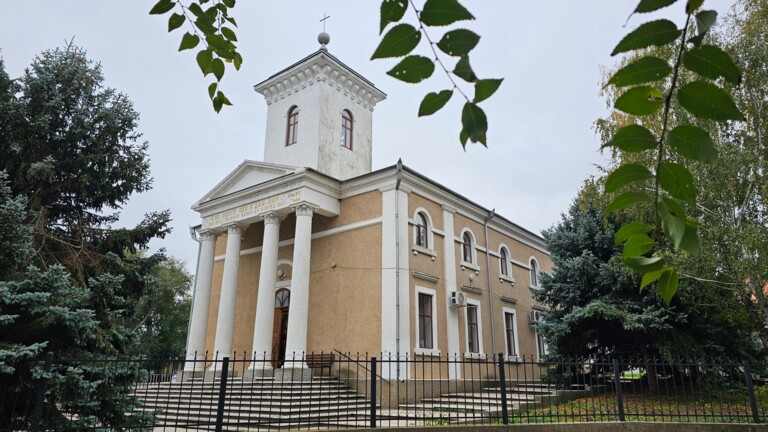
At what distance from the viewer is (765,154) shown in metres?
11.7

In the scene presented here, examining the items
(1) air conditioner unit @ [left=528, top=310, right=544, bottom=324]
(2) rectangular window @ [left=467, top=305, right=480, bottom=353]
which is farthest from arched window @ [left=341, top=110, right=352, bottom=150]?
(1) air conditioner unit @ [left=528, top=310, right=544, bottom=324]

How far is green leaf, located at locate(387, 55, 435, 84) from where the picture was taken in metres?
1.24

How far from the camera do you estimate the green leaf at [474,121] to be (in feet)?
4.00

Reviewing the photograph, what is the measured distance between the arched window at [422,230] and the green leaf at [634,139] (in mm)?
14454

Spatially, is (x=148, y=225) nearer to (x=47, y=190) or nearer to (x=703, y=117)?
(x=47, y=190)

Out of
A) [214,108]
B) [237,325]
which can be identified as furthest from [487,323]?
[214,108]

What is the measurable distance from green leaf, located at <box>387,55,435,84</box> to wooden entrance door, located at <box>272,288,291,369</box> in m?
15.8

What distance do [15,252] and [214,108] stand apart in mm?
5999

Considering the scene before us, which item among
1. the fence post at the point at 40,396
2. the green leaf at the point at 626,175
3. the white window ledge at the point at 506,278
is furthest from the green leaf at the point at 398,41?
the white window ledge at the point at 506,278

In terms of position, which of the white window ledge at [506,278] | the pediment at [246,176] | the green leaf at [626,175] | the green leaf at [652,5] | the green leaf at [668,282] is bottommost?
the green leaf at [668,282]

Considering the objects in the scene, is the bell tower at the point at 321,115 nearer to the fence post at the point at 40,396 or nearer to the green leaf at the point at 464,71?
the fence post at the point at 40,396

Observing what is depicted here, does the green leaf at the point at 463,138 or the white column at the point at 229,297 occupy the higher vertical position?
the white column at the point at 229,297

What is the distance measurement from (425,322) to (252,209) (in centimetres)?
647

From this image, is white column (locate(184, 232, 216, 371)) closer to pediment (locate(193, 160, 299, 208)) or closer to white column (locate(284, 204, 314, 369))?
pediment (locate(193, 160, 299, 208))
